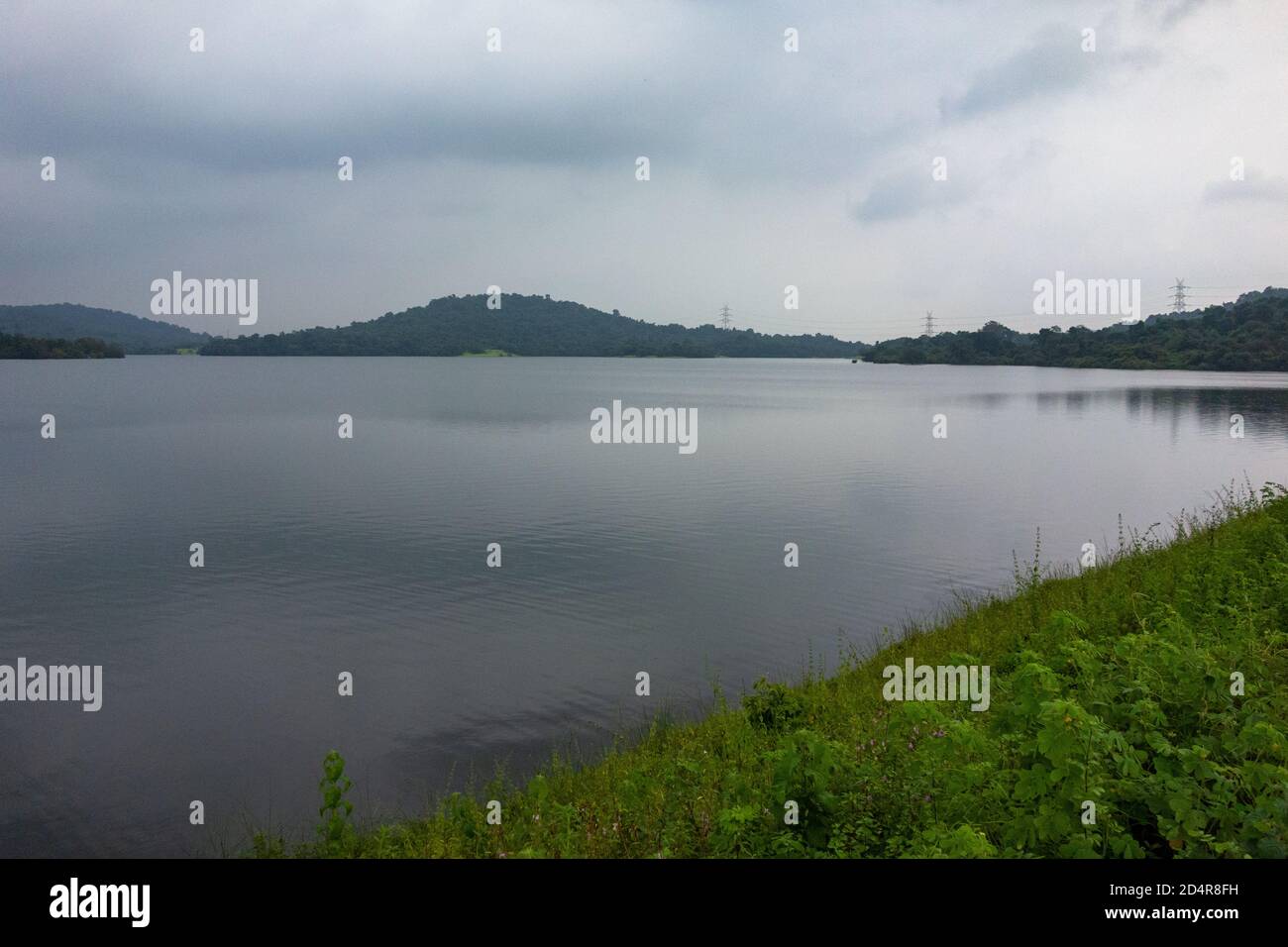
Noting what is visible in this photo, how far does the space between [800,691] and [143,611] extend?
18534 mm

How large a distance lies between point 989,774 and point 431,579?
21.0 meters

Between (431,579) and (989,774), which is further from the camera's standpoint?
(431,579)

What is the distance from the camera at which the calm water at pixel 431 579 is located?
1533 cm

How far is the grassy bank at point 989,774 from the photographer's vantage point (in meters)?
6.91

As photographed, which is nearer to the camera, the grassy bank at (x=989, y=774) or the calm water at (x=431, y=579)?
the grassy bank at (x=989, y=774)

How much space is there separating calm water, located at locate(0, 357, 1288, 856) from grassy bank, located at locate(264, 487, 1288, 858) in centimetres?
352

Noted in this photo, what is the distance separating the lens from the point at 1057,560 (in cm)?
2845

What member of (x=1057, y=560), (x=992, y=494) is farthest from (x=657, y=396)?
(x=1057, y=560)

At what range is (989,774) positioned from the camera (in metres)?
8.15

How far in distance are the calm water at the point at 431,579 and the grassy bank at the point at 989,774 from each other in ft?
11.5

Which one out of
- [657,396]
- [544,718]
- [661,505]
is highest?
[657,396]

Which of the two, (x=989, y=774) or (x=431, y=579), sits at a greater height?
(x=989, y=774)
